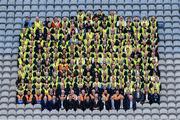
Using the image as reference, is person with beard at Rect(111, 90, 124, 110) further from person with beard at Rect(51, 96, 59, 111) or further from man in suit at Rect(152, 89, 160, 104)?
person with beard at Rect(51, 96, 59, 111)


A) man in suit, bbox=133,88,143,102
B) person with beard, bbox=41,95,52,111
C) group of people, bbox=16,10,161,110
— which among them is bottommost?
person with beard, bbox=41,95,52,111

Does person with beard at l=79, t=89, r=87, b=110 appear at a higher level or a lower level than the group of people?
lower

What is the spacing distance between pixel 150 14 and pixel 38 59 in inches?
168

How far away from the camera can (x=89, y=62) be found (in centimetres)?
1845

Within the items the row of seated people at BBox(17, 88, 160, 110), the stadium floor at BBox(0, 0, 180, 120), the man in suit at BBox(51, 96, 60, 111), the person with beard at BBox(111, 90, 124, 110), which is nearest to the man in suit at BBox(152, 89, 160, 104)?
the row of seated people at BBox(17, 88, 160, 110)

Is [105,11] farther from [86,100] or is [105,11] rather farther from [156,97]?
[156,97]

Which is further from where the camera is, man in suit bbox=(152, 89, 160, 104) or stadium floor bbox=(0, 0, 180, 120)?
man in suit bbox=(152, 89, 160, 104)

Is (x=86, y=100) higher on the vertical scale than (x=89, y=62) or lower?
lower

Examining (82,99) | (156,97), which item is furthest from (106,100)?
(156,97)

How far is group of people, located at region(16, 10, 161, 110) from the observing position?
58.6ft

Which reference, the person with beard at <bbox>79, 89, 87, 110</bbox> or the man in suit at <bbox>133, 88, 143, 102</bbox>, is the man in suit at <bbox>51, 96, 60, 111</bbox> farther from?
the man in suit at <bbox>133, 88, 143, 102</bbox>

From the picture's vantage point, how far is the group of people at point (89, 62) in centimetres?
1786

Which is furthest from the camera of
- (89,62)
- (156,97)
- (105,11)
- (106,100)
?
(105,11)

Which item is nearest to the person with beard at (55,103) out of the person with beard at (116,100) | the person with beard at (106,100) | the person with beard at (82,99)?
the person with beard at (82,99)
